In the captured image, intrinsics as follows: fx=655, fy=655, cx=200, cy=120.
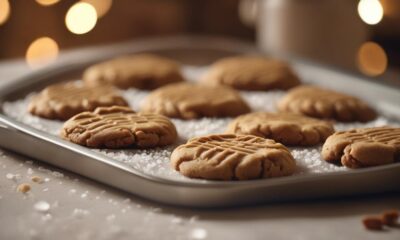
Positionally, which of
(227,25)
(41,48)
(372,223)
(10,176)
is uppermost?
(372,223)

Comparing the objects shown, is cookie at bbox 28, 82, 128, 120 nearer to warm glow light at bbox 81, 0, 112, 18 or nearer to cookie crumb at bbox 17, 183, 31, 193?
cookie crumb at bbox 17, 183, 31, 193

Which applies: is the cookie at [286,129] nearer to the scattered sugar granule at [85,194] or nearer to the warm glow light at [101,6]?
the scattered sugar granule at [85,194]

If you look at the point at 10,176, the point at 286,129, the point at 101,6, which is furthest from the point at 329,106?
the point at 101,6

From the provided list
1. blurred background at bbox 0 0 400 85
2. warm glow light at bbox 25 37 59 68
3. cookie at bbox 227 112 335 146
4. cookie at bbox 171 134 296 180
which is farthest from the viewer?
warm glow light at bbox 25 37 59 68

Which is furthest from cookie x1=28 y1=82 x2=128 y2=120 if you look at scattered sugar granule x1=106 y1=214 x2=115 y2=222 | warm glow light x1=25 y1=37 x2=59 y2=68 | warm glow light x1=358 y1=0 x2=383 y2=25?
warm glow light x1=25 y1=37 x2=59 y2=68

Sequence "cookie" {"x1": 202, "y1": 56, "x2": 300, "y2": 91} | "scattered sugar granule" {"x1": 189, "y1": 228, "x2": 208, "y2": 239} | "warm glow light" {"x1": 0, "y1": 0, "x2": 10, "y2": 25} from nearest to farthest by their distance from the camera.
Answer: "scattered sugar granule" {"x1": 189, "y1": 228, "x2": 208, "y2": 239} < "cookie" {"x1": 202, "y1": 56, "x2": 300, "y2": 91} < "warm glow light" {"x1": 0, "y1": 0, "x2": 10, "y2": 25}

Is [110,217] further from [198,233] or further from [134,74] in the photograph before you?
[134,74]
